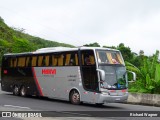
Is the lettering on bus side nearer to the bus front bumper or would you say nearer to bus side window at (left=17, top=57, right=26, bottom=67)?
bus side window at (left=17, top=57, right=26, bottom=67)

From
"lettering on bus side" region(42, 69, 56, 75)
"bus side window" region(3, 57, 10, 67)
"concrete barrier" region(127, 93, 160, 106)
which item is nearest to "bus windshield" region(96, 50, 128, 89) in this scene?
"concrete barrier" region(127, 93, 160, 106)

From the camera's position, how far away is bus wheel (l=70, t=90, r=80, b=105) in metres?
21.7

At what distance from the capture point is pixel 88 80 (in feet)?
68.6

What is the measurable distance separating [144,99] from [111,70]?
4792mm

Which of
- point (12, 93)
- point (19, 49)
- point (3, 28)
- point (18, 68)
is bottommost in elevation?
point (12, 93)

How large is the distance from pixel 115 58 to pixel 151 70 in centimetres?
577

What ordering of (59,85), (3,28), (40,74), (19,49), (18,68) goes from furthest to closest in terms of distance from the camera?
1. (3,28)
2. (19,49)
3. (18,68)
4. (40,74)
5. (59,85)

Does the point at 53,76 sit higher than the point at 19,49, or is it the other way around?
the point at 19,49

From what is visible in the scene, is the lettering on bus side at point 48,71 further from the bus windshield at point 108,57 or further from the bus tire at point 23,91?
the bus windshield at point 108,57

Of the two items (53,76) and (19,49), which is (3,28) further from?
(53,76)

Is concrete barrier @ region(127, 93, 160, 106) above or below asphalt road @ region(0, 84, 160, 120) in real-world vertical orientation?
above

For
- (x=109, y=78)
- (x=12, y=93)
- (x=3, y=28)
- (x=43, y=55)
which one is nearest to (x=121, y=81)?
(x=109, y=78)

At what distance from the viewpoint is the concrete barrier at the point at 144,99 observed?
23.5 metres

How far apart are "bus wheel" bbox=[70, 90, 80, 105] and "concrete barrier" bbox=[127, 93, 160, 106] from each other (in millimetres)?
4662
